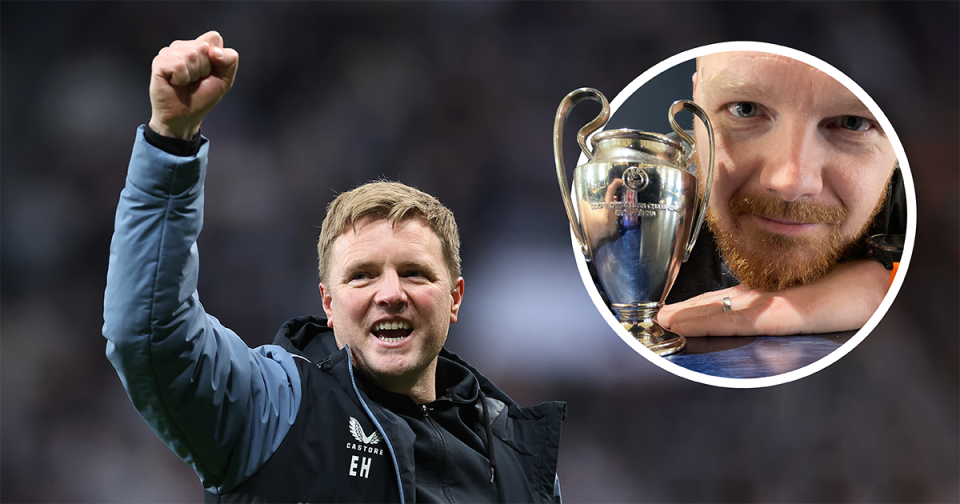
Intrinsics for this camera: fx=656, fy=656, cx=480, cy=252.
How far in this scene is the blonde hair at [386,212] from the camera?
3.42ft

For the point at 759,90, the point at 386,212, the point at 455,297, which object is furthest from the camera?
the point at 759,90

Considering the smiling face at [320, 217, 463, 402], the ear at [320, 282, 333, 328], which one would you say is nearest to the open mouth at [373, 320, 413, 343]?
the smiling face at [320, 217, 463, 402]

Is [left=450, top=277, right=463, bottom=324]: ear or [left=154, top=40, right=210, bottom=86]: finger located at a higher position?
[left=154, top=40, right=210, bottom=86]: finger

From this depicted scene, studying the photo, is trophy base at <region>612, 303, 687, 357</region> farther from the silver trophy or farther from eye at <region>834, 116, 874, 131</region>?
eye at <region>834, 116, 874, 131</region>

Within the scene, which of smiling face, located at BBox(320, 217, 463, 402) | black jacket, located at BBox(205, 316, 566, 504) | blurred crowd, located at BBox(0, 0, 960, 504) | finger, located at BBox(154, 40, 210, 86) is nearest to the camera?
finger, located at BBox(154, 40, 210, 86)

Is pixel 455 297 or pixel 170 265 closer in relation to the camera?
pixel 170 265

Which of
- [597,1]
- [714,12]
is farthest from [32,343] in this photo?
[714,12]

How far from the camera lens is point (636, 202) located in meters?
1.08

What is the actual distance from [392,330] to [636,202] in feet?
1.47

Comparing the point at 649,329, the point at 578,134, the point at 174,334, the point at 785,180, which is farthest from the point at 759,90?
the point at 174,334

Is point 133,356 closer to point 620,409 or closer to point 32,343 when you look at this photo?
point 32,343

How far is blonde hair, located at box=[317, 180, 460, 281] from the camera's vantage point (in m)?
1.04

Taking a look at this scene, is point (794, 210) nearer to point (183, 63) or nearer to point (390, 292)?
point (390, 292)

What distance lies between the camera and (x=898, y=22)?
4.71 ft
